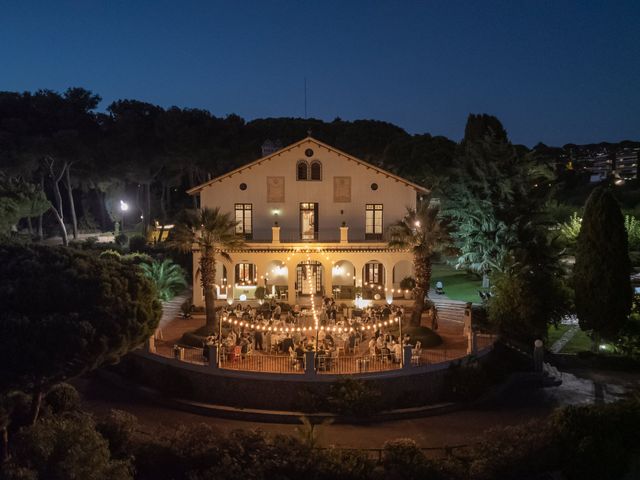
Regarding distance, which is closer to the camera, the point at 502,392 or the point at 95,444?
the point at 95,444

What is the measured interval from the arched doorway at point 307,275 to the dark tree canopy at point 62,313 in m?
15.2

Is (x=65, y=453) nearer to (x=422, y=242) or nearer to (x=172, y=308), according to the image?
(x=422, y=242)

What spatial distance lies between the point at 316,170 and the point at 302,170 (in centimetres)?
74

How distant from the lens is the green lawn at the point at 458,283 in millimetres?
35750

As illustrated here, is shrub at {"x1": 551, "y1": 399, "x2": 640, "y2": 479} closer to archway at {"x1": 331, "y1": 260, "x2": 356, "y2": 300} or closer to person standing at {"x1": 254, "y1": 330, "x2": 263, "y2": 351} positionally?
person standing at {"x1": 254, "y1": 330, "x2": 263, "y2": 351}

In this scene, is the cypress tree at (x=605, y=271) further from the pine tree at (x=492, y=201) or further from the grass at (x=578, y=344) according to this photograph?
the pine tree at (x=492, y=201)

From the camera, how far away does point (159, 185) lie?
60.7 m

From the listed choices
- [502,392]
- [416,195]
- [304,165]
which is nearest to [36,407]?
[502,392]

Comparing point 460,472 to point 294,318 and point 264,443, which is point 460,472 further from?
point 294,318

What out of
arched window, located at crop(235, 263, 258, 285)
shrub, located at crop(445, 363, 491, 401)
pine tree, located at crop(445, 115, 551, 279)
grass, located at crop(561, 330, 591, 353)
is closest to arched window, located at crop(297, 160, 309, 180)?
arched window, located at crop(235, 263, 258, 285)

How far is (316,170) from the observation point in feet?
110

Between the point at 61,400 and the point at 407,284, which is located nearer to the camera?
the point at 61,400

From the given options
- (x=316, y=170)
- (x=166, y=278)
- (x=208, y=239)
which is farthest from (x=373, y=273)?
(x=166, y=278)

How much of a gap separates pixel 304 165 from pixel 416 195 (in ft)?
20.8
